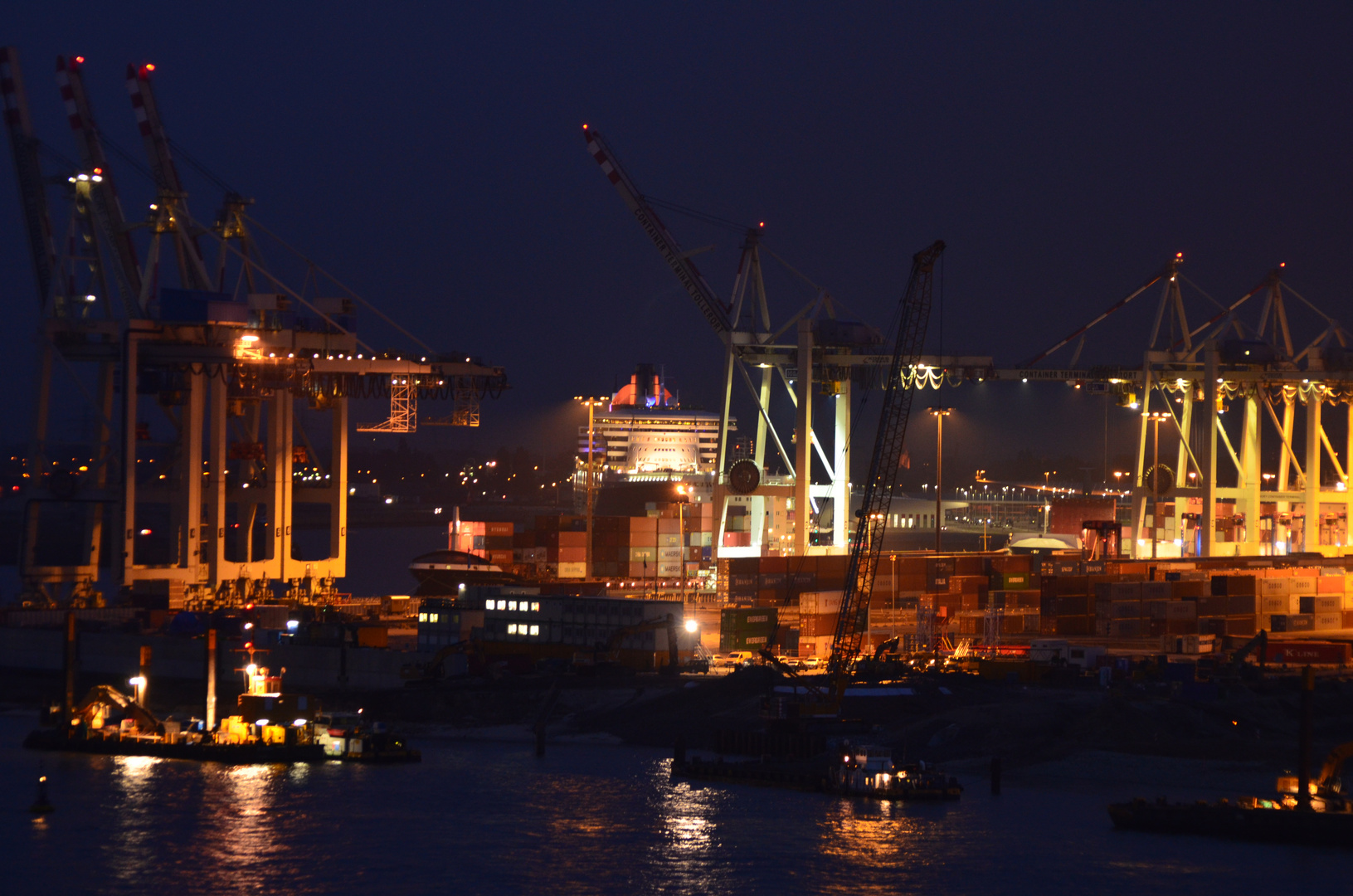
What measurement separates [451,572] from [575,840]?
2706cm

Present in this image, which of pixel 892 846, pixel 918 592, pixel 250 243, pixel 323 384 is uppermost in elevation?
pixel 250 243

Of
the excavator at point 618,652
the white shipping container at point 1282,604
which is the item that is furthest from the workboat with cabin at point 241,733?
the white shipping container at point 1282,604

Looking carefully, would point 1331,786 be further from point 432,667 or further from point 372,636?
point 372,636

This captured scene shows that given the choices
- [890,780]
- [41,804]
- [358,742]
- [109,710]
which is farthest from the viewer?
[109,710]

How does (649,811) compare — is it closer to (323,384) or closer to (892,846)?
(892,846)

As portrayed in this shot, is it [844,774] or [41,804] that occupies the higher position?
[844,774]

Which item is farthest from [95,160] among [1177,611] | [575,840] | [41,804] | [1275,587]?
[1275,587]

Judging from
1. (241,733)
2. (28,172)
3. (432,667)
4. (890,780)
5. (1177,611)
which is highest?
(28,172)

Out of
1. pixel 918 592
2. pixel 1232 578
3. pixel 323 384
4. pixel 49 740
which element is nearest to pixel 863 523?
pixel 918 592

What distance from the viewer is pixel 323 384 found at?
40125 millimetres

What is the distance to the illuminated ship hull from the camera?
154 ft

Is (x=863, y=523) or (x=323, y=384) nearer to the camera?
(x=863, y=523)

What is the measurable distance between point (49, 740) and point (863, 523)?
17.5m

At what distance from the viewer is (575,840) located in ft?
72.8
